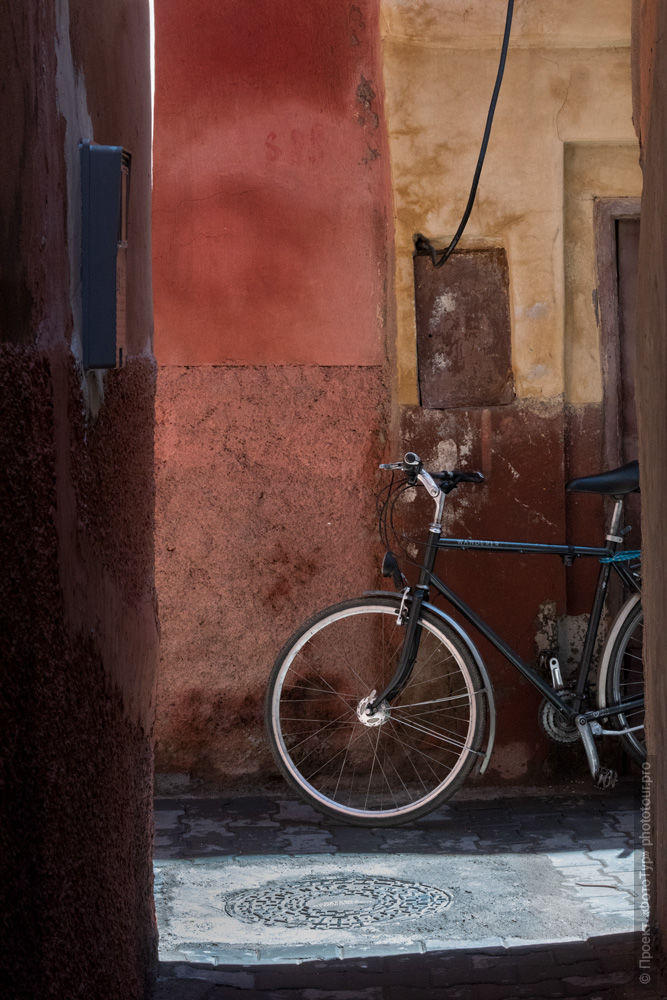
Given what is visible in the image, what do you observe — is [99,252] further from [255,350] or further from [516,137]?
[516,137]

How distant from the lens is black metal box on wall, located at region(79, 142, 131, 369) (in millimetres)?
2494

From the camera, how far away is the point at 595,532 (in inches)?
215

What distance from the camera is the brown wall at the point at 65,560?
209 cm

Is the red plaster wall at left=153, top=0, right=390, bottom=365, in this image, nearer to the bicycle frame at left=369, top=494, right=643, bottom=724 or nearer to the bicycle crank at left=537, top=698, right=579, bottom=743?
the bicycle frame at left=369, top=494, right=643, bottom=724

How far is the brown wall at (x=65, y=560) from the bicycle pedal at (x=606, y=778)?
2455 mm

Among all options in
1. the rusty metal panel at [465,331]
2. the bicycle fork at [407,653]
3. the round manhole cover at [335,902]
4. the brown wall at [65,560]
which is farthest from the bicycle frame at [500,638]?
the brown wall at [65,560]

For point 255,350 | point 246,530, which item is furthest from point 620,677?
point 255,350

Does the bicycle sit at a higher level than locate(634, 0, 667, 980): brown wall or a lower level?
lower

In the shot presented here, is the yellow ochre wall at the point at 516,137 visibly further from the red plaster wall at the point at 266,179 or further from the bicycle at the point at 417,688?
the bicycle at the point at 417,688

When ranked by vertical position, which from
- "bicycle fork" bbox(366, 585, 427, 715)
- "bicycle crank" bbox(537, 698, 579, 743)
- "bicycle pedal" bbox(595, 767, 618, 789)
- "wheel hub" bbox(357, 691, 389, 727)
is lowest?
"bicycle pedal" bbox(595, 767, 618, 789)

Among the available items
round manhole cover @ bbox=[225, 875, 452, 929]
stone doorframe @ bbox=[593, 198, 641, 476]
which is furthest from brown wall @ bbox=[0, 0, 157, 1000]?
stone doorframe @ bbox=[593, 198, 641, 476]

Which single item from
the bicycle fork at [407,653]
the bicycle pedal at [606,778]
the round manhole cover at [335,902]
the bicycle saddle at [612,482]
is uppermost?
the bicycle saddle at [612,482]

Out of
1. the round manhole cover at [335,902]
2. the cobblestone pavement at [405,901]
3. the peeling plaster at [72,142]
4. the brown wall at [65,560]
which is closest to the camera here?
the brown wall at [65,560]

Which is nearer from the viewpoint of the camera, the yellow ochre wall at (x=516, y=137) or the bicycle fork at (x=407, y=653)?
the bicycle fork at (x=407, y=653)
